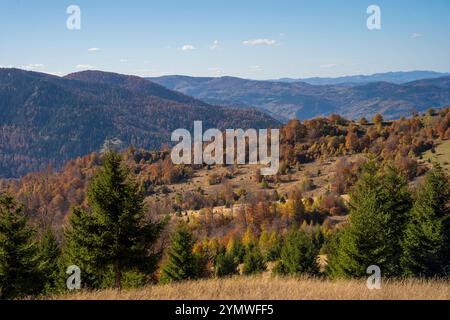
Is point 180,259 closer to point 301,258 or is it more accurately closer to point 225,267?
point 301,258

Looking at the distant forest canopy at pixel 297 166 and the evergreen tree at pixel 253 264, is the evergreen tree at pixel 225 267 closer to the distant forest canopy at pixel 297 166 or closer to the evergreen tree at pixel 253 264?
the evergreen tree at pixel 253 264

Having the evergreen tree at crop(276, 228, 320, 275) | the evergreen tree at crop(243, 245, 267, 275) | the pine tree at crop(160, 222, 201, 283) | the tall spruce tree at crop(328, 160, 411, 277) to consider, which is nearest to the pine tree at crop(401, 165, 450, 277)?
the tall spruce tree at crop(328, 160, 411, 277)

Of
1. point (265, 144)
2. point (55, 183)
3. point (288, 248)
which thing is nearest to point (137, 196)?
point (288, 248)

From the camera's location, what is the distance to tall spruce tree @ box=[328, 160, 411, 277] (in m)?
27.9

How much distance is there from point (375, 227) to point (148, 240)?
51.6 feet

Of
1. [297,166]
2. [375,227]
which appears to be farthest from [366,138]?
[375,227]

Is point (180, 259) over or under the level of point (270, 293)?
under

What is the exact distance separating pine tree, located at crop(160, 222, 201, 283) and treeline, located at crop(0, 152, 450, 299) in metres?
0.08

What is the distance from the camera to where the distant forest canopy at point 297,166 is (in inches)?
4663

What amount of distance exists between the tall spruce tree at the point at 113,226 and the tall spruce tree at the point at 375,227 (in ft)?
46.7

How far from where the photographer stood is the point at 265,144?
171 meters

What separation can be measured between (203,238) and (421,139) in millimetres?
75573

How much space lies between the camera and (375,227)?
92.6 feet
